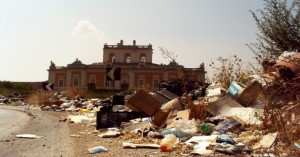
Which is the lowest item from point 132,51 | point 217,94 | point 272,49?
point 217,94

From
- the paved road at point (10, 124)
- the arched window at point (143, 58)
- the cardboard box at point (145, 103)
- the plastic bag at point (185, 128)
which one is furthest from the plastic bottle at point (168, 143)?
the arched window at point (143, 58)

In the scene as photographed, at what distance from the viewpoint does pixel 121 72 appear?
184 ft

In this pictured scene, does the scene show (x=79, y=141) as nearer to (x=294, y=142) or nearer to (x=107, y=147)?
(x=107, y=147)

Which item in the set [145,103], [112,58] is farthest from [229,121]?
[112,58]

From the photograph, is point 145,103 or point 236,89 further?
point 145,103

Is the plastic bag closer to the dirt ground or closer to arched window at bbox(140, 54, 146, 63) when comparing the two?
the dirt ground

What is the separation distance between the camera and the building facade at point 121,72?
182 ft

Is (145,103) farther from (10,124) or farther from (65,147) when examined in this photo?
(10,124)

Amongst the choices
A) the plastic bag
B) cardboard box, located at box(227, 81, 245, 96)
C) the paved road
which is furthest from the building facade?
the plastic bag

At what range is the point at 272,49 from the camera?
977 centimetres

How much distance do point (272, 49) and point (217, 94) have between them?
2.25 metres

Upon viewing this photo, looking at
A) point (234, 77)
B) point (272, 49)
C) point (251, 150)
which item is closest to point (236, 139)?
point (251, 150)

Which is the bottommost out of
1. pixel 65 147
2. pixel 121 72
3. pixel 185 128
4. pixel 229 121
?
pixel 65 147

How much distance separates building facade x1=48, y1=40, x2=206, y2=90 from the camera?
182ft
